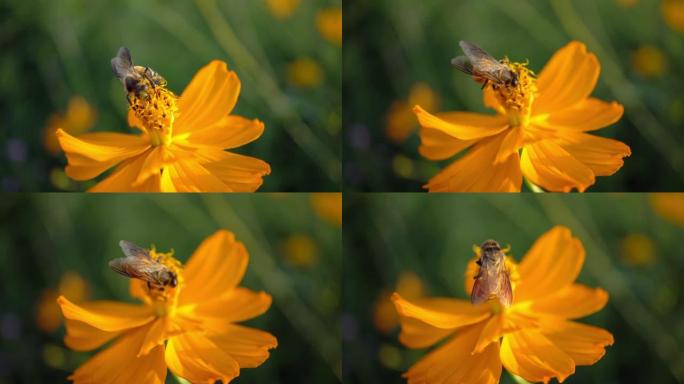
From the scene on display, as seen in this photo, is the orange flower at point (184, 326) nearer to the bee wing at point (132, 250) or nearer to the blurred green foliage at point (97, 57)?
the bee wing at point (132, 250)

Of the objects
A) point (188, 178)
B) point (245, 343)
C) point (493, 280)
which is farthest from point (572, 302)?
point (188, 178)

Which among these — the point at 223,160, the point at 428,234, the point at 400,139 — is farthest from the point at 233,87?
the point at 428,234

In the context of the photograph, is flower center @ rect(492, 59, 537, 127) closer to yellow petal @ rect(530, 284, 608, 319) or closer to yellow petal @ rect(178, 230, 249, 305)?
yellow petal @ rect(530, 284, 608, 319)

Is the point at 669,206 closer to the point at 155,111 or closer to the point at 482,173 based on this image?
the point at 482,173

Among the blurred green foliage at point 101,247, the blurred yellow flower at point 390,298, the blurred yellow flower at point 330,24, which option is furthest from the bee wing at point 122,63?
the blurred yellow flower at point 390,298

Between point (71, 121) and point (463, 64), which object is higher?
point (463, 64)

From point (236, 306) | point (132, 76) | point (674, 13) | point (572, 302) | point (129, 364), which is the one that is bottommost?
point (129, 364)

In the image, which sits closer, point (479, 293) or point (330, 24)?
point (479, 293)
